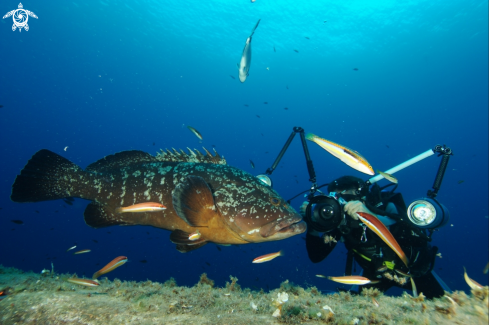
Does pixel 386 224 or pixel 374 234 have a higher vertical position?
pixel 386 224

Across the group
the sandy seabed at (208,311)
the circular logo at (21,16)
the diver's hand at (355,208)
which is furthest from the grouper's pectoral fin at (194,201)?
the circular logo at (21,16)

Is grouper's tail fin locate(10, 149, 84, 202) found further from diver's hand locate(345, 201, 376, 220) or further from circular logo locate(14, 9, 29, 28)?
circular logo locate(14, 9, 29, 28)

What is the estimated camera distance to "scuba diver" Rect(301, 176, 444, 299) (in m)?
3.29

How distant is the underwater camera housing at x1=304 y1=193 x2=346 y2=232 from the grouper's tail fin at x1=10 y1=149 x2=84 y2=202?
4.32 metres

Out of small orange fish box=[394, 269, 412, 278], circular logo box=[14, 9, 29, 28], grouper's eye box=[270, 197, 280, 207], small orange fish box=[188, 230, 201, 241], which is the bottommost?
small orange fish box=[394, 269, 412, 278]

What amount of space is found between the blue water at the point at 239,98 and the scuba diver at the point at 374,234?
5.86 m

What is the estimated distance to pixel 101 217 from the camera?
3.80m

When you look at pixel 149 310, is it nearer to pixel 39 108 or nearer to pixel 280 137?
pixel 280 137

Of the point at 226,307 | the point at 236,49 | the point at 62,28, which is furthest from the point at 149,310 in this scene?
the point at 62,28

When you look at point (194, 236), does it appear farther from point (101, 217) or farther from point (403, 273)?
point (403, 273)

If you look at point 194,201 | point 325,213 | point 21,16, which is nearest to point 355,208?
point 325,213

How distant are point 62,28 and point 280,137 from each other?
65.0 m

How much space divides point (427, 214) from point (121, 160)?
5.20m

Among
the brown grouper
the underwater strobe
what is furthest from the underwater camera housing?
the underwater strobe
